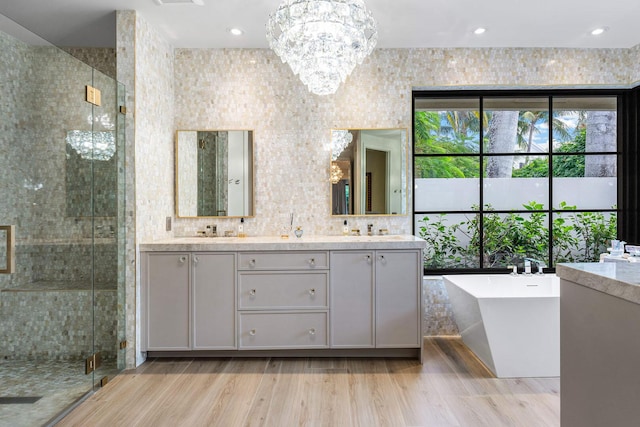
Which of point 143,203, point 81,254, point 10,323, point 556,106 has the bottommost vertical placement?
point 10,323

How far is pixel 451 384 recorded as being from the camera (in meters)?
2.70

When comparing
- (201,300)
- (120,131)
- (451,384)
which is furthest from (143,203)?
(451,384)

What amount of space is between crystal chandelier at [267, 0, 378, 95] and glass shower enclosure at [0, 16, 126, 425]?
1.38 meters

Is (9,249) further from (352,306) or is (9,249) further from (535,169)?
(535,169)

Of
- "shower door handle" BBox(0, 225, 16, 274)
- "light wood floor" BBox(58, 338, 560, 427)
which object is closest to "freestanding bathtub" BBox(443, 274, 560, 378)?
"light wood floor" BBox(58, 338, 560, 427)

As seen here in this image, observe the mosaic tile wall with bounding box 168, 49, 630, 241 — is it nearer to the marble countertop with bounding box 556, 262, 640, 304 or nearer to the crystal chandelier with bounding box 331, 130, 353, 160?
the crystal chandelier with bounding box 331, 130, 353, 160

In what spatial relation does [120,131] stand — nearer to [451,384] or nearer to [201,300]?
[201,300]

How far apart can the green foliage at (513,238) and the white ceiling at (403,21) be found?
1.54 metres

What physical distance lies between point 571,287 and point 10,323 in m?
2.69

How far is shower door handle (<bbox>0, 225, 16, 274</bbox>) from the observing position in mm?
2057

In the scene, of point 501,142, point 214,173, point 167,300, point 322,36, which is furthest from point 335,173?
point 167,300

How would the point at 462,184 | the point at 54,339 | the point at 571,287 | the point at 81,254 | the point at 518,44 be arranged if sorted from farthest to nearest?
the point at 462,184, the point at 518,44, the point at 81,254, the point at 54,339, the point at 571,287

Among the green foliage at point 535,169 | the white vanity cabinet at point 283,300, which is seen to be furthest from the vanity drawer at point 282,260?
the green foliage at point 535,169

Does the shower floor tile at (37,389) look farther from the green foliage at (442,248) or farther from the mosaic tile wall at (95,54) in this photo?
the green foliage at (442,248)
